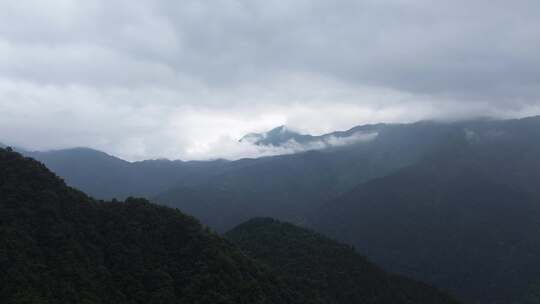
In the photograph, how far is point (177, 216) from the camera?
8838 centimetres

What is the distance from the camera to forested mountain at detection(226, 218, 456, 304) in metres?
101

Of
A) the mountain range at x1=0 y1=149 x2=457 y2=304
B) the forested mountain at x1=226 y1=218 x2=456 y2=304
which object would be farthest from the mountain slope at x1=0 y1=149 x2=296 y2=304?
the forested mountain at x1=226 y1=218 x2=456 y2=304

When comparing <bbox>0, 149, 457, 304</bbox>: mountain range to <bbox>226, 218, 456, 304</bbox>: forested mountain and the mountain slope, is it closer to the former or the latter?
the mountain slope

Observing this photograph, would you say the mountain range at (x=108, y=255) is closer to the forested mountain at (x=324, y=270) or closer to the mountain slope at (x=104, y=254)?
the mountain slope at (x=104, y=254)

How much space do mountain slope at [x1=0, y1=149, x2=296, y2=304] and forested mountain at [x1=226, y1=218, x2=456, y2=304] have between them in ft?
44.2

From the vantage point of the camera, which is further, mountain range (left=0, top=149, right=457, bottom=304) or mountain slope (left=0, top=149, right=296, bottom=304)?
mountain range (left=0, top=149, right=457, bottom=304)

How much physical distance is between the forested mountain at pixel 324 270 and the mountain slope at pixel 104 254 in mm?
13469

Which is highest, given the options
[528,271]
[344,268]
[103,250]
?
[103,250]

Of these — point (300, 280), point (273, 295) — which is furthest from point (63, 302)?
point (300, 280)

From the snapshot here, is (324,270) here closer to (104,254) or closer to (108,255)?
(108,255)

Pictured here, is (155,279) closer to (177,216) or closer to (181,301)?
(181,301)

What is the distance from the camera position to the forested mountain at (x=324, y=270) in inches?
3989

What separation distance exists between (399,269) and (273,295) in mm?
122819

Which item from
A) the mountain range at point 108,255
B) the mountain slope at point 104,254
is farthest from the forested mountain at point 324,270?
the mountain slope at point 104,254
